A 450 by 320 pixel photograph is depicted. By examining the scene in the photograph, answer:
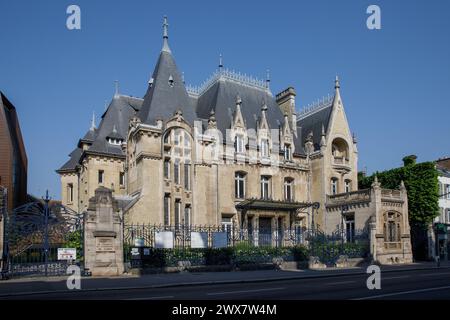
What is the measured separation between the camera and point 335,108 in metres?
44.7

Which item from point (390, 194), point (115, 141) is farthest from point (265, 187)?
point (115, 141)

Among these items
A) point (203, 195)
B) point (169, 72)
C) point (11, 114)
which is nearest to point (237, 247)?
point (203, 195)

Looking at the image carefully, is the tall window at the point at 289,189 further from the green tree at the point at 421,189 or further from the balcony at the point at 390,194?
the green tree at the point at 421,189

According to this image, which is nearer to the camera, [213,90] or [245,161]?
[245,161]

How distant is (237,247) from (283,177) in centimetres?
1366

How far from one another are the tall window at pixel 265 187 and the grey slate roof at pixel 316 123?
6.67m

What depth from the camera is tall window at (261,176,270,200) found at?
4007 centimetres

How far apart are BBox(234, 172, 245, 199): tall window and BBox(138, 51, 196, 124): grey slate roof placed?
5.92m

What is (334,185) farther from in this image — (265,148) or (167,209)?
(167,209)

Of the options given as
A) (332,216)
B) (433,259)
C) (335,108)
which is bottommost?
(433,259)

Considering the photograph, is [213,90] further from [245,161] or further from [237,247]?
[237,247]

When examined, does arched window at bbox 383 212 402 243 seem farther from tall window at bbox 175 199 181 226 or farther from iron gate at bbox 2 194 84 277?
iron gate at bbox 2 194 84 277

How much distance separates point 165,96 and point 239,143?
23.5ft

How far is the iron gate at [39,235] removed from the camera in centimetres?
2211
